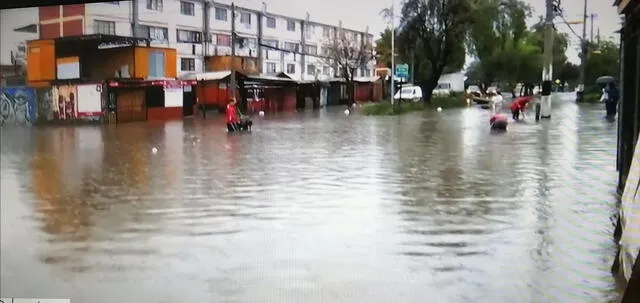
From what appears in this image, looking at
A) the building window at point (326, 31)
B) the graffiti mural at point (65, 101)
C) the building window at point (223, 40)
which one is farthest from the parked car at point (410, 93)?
A: the graffiti mural at point (65, 101)

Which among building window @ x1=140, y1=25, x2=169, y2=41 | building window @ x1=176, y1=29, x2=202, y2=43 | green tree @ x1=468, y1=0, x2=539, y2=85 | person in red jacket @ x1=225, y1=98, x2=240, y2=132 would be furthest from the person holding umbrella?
building window @ x1=140, y1=25, x2=169, y2=41

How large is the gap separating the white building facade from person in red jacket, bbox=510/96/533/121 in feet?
2.34

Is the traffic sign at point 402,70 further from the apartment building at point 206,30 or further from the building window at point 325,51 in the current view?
the building window at point 325,51

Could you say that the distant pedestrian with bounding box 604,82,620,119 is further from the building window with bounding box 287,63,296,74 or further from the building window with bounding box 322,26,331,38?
the building window with bounding box 287,63,296,74

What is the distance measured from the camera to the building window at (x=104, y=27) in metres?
3.46

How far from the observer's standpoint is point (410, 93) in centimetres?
329

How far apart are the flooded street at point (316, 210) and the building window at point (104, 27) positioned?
Answer: 0.51 meters

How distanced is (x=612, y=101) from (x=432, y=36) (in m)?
0.88

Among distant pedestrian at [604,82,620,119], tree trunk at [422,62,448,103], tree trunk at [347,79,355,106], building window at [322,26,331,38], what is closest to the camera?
distant pedestrian at [604,82,620,119]

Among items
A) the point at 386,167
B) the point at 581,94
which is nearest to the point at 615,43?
the point at 581,94

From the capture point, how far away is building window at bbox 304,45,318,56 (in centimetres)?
347

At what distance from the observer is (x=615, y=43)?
285 cm

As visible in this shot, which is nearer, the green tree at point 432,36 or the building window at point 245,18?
the green tree at point 432,36

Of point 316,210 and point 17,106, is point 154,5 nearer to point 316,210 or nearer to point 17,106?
point 17,106
